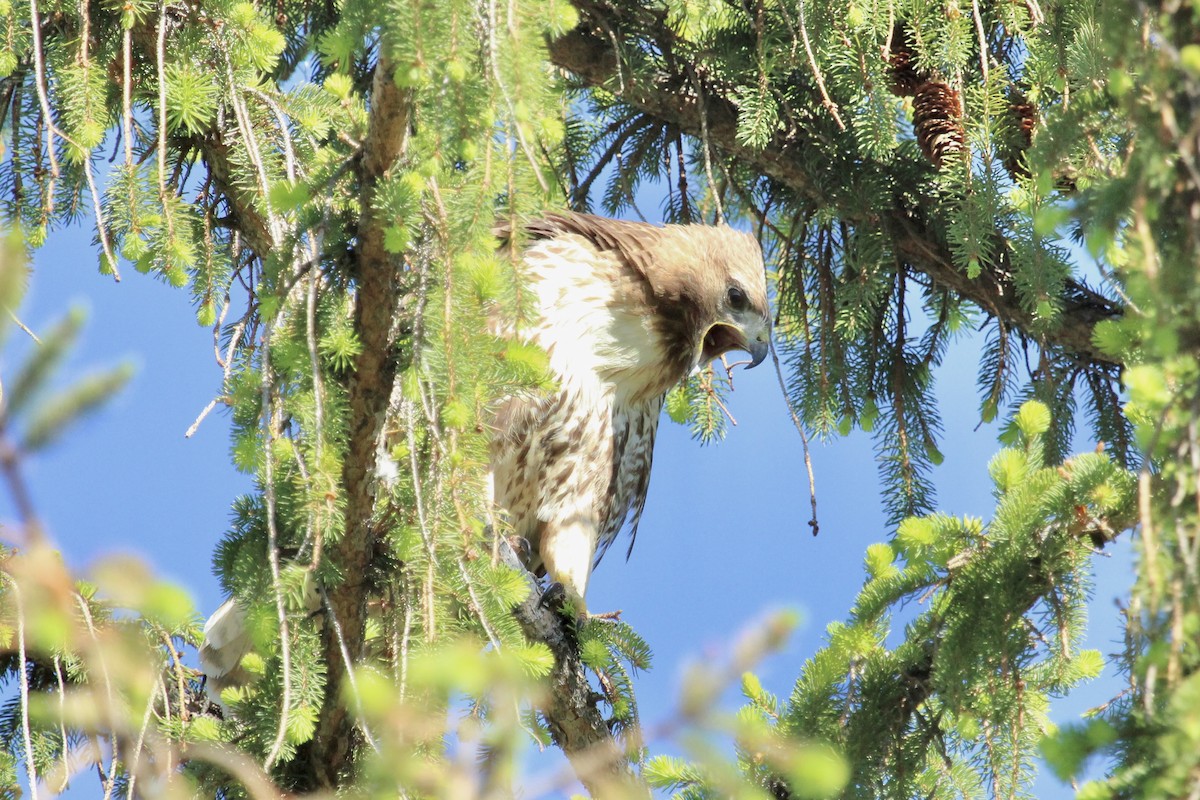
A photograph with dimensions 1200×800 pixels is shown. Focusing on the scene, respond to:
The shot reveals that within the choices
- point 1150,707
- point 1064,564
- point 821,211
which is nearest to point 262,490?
point 1064,564

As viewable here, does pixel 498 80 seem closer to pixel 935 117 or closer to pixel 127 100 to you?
pixel 127 100

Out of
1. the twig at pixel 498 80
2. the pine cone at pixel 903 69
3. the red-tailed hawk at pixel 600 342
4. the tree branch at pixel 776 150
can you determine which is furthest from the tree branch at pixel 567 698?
the pine cone at pixel 903 69

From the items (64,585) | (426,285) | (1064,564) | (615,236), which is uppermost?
(615,236)

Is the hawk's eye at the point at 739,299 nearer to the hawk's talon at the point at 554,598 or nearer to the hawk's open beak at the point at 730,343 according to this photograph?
the hawk's open beak at the point at 730,343

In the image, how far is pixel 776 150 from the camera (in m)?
3.91

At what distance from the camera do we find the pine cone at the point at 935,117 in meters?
3.64

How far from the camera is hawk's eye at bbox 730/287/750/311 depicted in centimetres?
411

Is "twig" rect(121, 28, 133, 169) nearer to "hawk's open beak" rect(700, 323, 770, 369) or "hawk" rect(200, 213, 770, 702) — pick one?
"hawk" rect(200, 213, 770, 702)

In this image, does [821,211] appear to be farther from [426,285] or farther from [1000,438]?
[426,285]

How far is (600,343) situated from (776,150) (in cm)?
83

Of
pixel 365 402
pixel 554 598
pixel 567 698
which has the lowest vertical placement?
pixel 567 698

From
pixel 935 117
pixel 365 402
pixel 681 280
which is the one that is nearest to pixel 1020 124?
pixel 935 117

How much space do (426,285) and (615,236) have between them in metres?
1.95

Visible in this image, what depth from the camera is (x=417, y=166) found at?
2.09m
